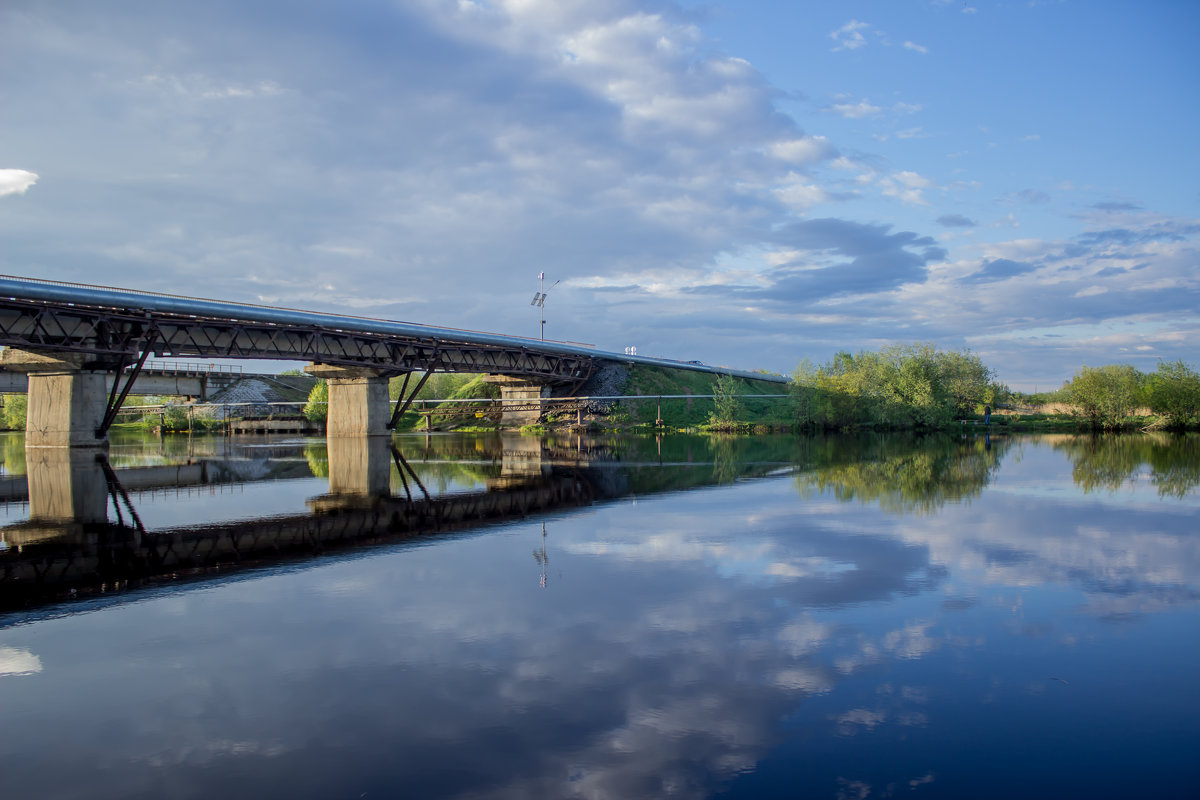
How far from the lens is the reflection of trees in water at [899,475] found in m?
22.6

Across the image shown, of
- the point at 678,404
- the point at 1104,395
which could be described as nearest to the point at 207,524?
the point at 678,404

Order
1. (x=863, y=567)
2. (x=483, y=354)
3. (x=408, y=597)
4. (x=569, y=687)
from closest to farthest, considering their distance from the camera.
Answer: (x=569, y=687), (x=408, y=597), (x=863, y=567), (x=483, y=354)

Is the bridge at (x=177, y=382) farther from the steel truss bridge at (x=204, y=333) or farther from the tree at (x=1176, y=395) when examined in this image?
the tree at (x=1176, y=395)

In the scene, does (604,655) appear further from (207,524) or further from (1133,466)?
(1133,466)

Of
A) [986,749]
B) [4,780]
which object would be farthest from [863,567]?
[4,780]

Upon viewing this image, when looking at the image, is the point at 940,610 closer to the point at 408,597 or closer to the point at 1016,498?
the point at 408,597

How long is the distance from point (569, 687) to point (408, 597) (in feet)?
15.1

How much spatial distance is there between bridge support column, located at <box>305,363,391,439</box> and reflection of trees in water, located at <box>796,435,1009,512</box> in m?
35.4

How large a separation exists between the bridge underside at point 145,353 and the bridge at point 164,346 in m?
0.07

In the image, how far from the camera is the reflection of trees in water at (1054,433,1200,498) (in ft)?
86.1

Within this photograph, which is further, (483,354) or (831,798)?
(483,354)

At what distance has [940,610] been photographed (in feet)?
33.7

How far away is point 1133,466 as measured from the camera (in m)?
34.7

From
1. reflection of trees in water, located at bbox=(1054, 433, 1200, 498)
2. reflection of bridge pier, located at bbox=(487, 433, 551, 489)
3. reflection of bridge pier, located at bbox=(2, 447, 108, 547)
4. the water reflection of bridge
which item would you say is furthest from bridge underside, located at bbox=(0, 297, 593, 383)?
reflection of trees in water, located at bbox=(1054, 433, 1200, 498)
